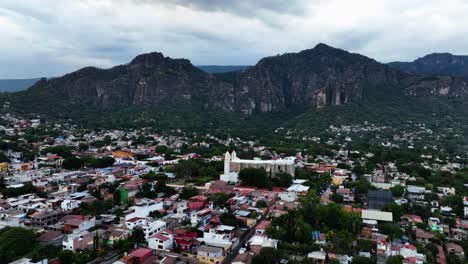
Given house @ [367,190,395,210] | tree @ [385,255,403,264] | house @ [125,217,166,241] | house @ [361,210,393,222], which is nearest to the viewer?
tree @ [385,255,403,264]

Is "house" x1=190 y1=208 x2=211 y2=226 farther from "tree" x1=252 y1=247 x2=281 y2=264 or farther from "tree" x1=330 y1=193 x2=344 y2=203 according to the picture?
"tree" x1=330 y1=193 x2=344 y2=203

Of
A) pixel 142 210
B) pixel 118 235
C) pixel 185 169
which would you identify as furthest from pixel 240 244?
pixel 185 169

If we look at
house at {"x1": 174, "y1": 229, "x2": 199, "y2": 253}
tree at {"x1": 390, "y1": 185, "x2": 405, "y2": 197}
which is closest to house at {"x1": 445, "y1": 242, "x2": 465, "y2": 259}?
tree at {"x1": 390, "y1": 185, "x2": 405, "y2": 197}

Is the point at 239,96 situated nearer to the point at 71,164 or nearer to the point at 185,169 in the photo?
the point at 71,164

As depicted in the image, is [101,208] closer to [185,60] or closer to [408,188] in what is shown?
[408,188]

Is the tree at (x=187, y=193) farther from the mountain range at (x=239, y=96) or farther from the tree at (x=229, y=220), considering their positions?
the mountain range at (x=239, y=96)
